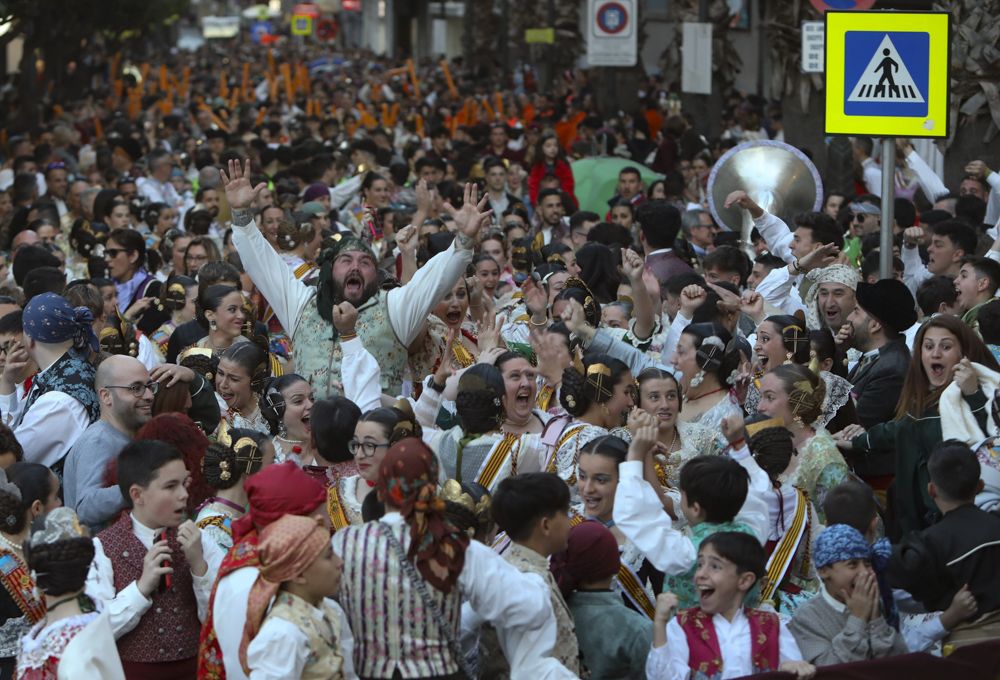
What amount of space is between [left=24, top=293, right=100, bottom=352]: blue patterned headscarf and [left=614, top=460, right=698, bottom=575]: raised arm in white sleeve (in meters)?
3.13

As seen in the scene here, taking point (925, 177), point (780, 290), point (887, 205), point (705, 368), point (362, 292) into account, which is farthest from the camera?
point (925, 177)

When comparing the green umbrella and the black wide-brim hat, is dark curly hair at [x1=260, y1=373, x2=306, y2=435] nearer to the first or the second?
the black wide-brim hat

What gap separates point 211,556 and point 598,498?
1.42 metres

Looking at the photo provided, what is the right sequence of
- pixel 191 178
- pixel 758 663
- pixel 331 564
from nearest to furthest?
1. pixel 331 564
2. pixel 758 663
3. pixel 191 178

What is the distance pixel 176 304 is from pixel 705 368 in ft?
12.7

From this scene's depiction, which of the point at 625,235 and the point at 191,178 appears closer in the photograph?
the point at 625,235

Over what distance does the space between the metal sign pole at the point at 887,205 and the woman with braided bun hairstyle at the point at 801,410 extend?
7.92 feet

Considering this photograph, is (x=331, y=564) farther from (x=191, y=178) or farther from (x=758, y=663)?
(x=191, y=178)

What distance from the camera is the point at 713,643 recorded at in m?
5.29

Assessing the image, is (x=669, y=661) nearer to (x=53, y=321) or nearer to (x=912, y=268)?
(x=53, y=321)

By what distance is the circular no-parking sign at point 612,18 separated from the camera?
23.4 meters

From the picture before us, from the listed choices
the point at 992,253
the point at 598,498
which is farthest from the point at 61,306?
the point at 992,253

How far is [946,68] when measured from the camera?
9039 mm

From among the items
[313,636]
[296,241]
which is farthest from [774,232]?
[313,636]
